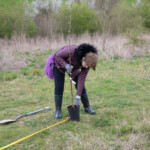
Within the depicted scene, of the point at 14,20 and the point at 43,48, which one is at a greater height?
the point at 14,20

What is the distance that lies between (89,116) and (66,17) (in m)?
14.7

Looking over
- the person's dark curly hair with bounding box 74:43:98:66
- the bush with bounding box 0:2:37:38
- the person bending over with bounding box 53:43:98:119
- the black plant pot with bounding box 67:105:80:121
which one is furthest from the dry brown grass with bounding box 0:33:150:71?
the person's dark curly hair with bounding box 74:43:98:66

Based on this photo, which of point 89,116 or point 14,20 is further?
point 14,20

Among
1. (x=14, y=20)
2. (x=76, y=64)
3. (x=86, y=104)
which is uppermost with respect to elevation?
(x=14, y=20)

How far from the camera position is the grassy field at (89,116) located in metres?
2.71

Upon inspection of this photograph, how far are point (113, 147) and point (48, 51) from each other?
10.6 meters

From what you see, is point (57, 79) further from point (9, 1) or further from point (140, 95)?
point (9, 1)

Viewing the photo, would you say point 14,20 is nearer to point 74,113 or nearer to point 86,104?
point 86,104

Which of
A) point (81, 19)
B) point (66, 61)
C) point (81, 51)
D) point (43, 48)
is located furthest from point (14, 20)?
point (81, 51)

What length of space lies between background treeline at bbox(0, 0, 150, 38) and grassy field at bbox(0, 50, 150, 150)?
6514mm

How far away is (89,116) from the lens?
373 centimetres

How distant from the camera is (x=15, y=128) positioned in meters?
3.40

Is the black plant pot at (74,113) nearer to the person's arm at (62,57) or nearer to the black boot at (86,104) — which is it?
the black boot at (86,104)

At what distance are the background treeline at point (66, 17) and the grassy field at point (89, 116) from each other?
6.51 meters
